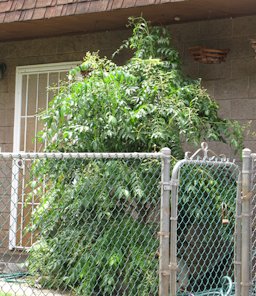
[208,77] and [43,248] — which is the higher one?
[208,77]

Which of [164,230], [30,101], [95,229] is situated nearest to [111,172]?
[95,229]

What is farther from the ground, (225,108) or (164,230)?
(225,108)

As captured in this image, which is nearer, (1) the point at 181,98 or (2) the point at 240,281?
(2) the point at 240,281

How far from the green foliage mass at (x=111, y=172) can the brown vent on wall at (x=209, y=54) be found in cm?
44

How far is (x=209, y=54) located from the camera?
823cm

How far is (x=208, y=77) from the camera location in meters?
8.56

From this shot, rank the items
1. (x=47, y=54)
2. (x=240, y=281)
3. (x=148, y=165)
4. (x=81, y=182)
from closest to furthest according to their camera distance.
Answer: (x=240, y=281) → (x=81, y=182) → (x=148, y=165) → (x=47, y=54)

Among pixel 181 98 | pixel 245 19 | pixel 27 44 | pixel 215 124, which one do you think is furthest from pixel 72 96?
pixel 27 44

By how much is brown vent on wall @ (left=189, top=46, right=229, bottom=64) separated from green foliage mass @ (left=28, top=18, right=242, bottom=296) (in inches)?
17.3

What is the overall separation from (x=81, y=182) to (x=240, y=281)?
1.86 metres

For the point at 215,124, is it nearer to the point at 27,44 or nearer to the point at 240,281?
the point at 240,281

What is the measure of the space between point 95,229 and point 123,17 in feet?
10.1

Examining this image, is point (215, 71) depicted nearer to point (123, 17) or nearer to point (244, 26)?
point (244, 26)

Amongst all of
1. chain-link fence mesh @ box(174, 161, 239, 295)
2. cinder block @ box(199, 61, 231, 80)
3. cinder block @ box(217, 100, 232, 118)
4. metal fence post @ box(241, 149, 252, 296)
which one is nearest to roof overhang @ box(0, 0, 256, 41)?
cinder block @ box(199, 61, 231, 80)
